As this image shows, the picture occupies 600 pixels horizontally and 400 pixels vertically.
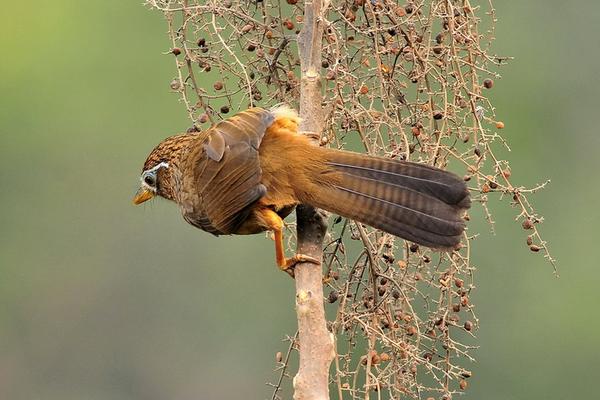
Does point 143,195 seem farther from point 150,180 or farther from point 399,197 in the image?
point 399,197

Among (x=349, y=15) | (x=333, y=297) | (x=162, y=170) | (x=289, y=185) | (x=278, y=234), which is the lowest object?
(x=333, y=297)

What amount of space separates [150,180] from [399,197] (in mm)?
1298

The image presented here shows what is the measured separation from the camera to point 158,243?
37.5 ft

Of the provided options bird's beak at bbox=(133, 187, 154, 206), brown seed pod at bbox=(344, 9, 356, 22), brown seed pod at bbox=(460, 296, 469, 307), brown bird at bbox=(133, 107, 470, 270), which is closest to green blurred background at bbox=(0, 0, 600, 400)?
bird's beak at bbox=(133, 187, 154, 206)

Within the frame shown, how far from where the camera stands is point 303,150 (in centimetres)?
430

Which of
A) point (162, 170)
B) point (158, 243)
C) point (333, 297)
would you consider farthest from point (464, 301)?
point (158, 243)

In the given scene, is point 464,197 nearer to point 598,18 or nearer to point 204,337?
point 204,337

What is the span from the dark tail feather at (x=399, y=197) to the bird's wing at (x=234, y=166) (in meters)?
0.26

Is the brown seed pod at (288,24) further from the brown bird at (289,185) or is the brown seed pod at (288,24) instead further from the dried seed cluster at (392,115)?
the brown bird at (289,185)

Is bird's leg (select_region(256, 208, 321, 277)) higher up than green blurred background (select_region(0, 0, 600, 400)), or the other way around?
green blurred background (select_region(0, 0, 600, 400))

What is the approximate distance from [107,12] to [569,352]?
626cm

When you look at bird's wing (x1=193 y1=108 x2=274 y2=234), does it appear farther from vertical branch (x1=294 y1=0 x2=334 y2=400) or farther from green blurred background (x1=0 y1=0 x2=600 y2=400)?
green blurred background (x1=0 y1=0 x2=600 y2=400)

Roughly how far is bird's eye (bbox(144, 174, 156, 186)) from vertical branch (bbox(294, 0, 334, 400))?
89 centimetres

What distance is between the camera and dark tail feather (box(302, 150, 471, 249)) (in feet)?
13.1
